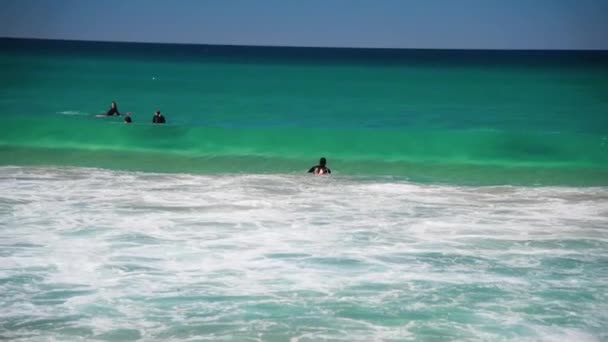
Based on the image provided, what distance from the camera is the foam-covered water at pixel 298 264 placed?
8945 mm

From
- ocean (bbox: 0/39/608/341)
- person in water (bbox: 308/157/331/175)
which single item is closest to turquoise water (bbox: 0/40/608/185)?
ocean (bbox: 0/39/608/341)

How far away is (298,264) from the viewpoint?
1113 cm

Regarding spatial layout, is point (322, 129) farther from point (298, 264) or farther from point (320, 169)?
point (298, 264)

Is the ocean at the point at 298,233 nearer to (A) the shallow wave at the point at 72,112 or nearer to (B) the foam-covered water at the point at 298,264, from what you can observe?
(B) the foam-covered water at the point at 298,264

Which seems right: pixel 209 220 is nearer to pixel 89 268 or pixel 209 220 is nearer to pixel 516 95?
pixel 89 268

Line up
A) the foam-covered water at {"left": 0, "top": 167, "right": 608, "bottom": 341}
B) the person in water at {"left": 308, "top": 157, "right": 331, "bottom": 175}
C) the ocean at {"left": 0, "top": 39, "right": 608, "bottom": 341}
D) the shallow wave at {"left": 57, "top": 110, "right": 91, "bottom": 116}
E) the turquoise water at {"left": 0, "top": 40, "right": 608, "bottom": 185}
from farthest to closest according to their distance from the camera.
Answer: the shallow wave at {"left": 57, "top": 110, "right": 91, "bottom": 116} < the turquoise water at {"left": 0, "top": 40, "right": 608, "bottom": 185} < the person in water at {"left": 308, "top": 157, "right": 331, "bottom": 175} < the ocean at {"left": 0, "top": 39, "right": 608, "bottom": 341} < the foam-covered water at {"left": 0, "top": 167, "right": 608, "bottom": 341}

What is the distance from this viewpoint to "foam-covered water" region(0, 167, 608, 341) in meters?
8.95

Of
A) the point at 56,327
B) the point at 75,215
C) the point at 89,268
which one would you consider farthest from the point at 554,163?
the point at 56,327

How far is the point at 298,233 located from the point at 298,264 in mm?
1749

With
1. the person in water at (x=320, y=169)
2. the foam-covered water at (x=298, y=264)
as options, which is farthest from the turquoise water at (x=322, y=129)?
the foam-covered water at (x=298, y=264)

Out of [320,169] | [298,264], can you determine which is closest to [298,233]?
[298,264]

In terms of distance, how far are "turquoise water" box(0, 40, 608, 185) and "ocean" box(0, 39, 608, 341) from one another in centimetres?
16

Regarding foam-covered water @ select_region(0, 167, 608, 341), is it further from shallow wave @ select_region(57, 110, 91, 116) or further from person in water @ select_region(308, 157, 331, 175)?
shallow wave @ select_region(57, 110, 91, 116)

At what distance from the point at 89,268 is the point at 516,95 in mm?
37760
